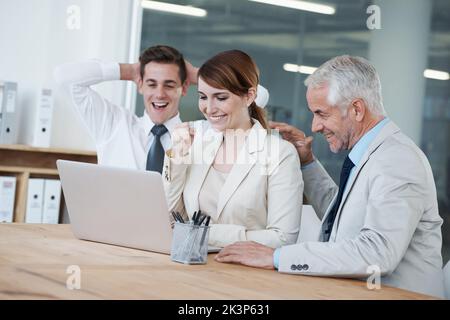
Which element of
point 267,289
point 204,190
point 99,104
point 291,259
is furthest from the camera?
point 99,104

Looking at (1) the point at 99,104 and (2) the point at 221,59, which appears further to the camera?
(1) the point at 99,104

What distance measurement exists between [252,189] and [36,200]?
7.44 feet

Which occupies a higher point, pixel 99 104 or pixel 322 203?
pixel 99 104

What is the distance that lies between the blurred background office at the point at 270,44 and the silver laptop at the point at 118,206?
8.02 feet

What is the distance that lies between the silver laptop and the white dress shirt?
165 centimetres

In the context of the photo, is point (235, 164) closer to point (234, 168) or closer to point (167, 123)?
point (234, 168)

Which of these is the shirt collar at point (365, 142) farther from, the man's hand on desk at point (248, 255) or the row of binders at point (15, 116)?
the row of binders at point (15, 116)

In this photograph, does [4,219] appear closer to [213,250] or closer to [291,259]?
[213,250]

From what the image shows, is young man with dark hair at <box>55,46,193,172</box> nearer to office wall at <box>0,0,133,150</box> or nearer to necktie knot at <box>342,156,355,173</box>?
office wall at <box>0,0,133,150</box>

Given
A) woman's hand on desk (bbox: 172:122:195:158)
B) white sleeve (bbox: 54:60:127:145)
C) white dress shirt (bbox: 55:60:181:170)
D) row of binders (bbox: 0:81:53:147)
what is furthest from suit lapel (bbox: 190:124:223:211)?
row of binders (bbox: 0:81:53:147)

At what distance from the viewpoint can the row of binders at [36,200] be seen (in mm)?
4215

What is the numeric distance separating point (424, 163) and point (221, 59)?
89 centimetres
